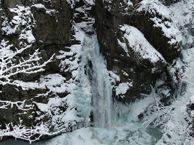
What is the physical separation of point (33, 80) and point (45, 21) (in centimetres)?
129

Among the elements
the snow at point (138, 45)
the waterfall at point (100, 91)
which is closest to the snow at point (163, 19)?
the snow at point (138, 45)

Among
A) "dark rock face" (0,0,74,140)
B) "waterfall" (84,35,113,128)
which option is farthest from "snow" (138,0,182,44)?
"dark rock face" (0,0,74,140)

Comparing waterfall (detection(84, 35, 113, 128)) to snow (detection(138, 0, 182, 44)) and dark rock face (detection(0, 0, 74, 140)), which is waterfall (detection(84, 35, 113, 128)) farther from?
snow (detection(138, 0, 182, 44))

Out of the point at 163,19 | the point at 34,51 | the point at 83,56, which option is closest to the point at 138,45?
the point at 163,19

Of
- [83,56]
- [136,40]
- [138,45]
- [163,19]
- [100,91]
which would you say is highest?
[163,19]

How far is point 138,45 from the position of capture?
8.99 meters

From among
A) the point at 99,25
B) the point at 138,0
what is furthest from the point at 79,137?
the point at 138,0

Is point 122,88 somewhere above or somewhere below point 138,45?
below

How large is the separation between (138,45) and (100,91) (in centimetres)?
133

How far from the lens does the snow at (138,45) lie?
898 centimetres

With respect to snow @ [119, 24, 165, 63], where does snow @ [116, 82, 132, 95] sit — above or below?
below

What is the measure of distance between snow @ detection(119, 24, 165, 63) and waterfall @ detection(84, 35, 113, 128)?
752 mm

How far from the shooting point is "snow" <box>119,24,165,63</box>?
898 centimetres

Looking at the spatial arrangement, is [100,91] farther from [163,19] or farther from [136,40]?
[163,19]
